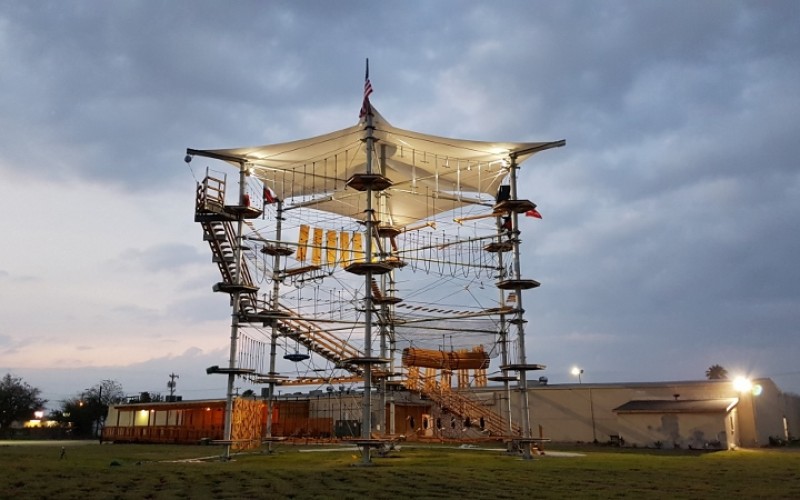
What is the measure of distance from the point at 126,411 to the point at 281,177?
3971 cm

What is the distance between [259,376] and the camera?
115 ft

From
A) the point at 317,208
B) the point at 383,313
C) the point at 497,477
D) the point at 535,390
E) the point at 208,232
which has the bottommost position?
the point at 497,477

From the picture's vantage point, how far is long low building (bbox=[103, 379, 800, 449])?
4031cm

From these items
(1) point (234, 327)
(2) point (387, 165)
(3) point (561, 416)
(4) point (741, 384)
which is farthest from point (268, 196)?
(4) point (741, 384)

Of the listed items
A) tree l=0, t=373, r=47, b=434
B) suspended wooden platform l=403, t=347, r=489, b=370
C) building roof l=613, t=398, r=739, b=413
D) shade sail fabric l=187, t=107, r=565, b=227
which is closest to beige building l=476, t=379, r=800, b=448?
building roof l=613, t=398, r=739, b=413

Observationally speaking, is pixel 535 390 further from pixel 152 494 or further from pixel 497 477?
pixel 152 494

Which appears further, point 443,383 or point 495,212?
point 443,383

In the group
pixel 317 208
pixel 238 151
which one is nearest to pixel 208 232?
pixel 238 151

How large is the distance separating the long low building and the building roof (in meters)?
0.07

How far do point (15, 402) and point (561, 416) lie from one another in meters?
78.9

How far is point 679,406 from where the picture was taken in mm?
43688

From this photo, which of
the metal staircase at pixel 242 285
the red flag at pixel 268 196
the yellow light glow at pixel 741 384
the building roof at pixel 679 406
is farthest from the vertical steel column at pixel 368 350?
the yellow light glow at pixel 741 384

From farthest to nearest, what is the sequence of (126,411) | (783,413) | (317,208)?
(126,411)
(783,413)
(317,208)

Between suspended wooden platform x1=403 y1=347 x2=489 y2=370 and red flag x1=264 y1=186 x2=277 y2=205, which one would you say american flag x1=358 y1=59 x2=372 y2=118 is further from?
suspended wooden platform x1=403 y1=347 x2=489 y2=370
